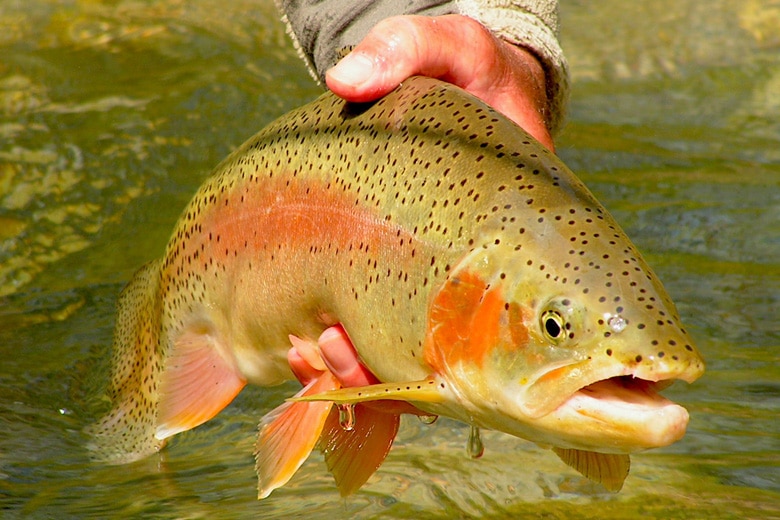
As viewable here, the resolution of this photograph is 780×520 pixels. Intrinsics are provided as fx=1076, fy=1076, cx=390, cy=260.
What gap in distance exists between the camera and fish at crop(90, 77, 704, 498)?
192 centimetres

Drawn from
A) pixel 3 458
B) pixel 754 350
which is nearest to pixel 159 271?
pixel 3 458

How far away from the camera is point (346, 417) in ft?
8.80

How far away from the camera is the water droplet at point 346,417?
2.65 m

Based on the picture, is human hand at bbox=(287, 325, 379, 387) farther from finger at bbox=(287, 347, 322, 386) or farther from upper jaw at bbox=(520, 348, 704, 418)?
upper jaw at bbox=(520, 348, 704, 418)

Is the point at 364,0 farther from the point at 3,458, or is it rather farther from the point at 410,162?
the point at 3,458

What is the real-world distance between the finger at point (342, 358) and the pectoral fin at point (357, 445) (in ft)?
0.28

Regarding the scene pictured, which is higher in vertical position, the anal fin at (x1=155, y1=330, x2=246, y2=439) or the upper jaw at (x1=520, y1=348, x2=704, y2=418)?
the upper jaw at (x1=520, y1=348, x2=704, y2=418)

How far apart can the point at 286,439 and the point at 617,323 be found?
990mm

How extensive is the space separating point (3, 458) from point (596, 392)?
2.30 m

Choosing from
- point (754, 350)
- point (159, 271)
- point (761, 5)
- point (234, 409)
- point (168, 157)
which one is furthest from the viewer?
point (761, 5)

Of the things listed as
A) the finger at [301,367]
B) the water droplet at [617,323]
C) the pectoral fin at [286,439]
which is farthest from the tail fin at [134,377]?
the water droplet at [617,323]

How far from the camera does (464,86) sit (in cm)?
311

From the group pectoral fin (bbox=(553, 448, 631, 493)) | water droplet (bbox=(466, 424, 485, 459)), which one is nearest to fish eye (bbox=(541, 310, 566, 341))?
pectoral fin (bbox=(553, 448, 631, 493))

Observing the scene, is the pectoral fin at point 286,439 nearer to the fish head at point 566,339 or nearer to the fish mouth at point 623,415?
the fish head at point 566,339
